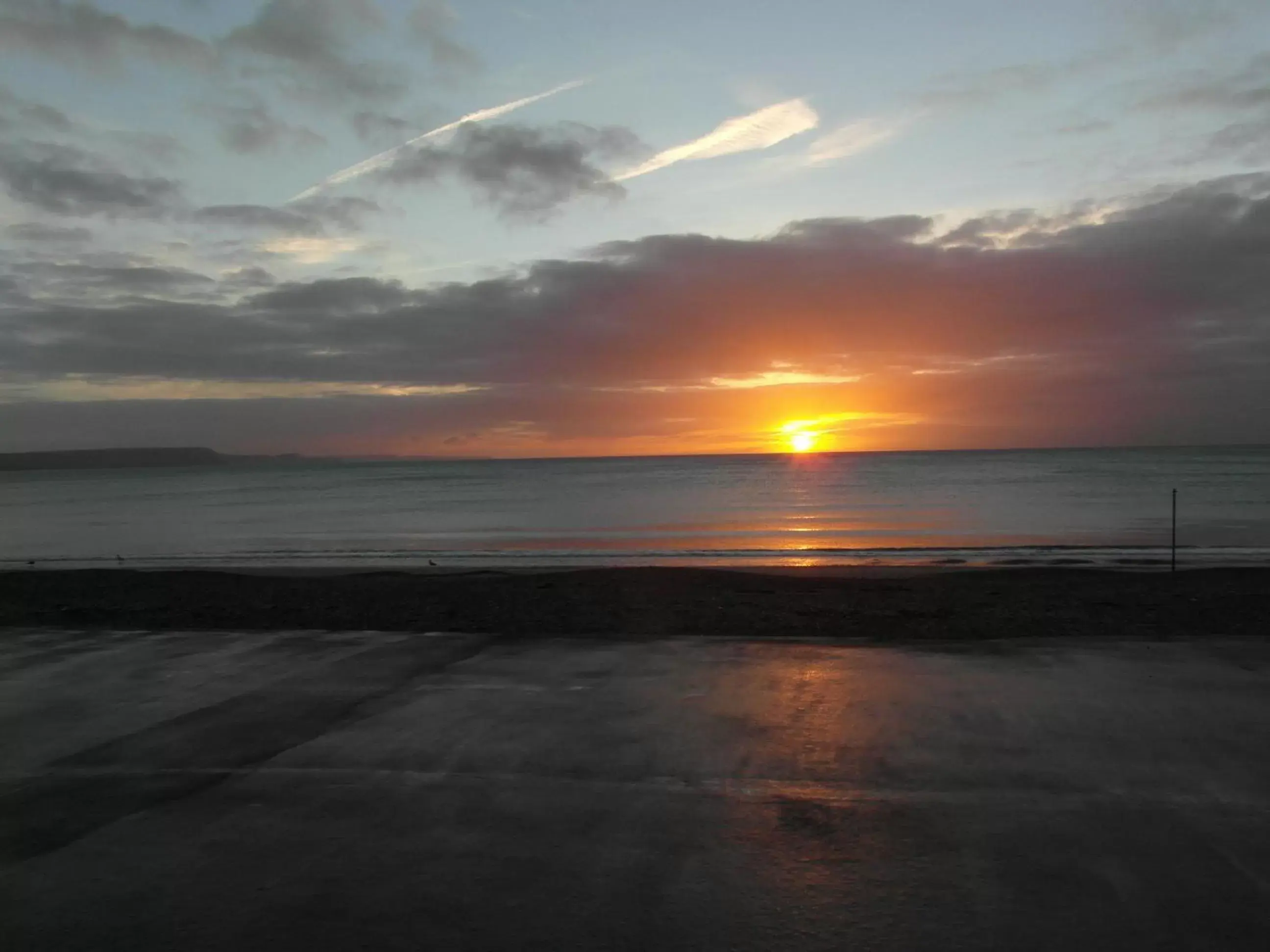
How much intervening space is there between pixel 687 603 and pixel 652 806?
7906 millimetres

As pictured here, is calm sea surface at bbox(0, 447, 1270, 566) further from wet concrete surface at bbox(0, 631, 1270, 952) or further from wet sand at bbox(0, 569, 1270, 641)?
wet concrete surface at bbox(0, 631, 1270, 952)

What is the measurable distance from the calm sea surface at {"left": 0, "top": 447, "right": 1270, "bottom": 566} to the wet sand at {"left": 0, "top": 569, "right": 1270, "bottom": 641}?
160 inches

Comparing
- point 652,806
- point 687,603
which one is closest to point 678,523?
point 687,603

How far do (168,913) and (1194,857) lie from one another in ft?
14.2

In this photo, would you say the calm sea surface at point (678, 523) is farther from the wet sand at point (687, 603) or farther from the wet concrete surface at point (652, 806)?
the wet concrete surface at point (652, 806)

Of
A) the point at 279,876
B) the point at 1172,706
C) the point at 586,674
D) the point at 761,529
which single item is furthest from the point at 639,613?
the point at 761,529

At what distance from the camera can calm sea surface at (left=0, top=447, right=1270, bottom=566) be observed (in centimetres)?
2308

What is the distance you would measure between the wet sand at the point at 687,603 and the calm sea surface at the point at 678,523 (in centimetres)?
407

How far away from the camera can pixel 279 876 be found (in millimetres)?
3834

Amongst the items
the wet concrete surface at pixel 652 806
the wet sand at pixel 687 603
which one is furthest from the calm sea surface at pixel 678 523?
the wet concrete surface at pixel 652 806

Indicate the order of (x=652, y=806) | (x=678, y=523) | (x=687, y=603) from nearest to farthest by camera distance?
1. (x=652, y=806)
2. (x=687, y=603)
3. (x=678, y=523)

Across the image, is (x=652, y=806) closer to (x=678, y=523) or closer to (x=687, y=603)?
(x=687, y=603)

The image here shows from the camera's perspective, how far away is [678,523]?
Result: 116 ft

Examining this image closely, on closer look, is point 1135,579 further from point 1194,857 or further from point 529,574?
point 1194,857
